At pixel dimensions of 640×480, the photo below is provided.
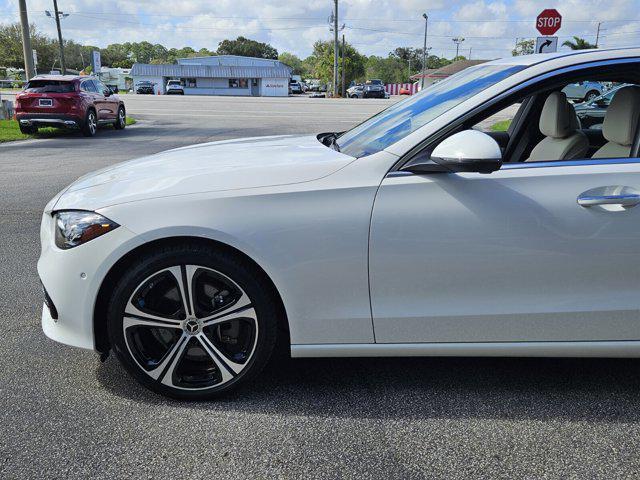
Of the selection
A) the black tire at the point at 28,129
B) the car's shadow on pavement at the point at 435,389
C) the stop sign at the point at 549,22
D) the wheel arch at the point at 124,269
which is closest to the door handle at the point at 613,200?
the car's shadow on pavement at the point at 435,389

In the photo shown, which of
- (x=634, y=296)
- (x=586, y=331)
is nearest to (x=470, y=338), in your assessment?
(x=586, y=331)

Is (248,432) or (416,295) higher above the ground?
(416,295)

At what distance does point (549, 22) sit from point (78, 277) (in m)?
11.2

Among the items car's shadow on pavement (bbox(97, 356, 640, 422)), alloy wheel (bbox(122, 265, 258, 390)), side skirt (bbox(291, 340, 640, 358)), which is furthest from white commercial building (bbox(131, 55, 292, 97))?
side skirt (bbox(291, 340, 640, 358))

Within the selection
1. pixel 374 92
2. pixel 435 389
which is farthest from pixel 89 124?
pixel 374 92

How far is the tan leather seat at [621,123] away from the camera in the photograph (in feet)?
9.98

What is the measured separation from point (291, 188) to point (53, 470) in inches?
59.8

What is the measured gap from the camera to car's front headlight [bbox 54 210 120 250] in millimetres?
2705

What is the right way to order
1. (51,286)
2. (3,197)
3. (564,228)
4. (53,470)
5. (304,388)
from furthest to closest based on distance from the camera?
(3,197) < (304,388) < (51,286) < (564,228) < (53,470)

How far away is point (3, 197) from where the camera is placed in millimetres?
7961

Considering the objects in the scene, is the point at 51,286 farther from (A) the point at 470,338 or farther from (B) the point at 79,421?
(A) the point at 470,338

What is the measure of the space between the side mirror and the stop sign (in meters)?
10.2

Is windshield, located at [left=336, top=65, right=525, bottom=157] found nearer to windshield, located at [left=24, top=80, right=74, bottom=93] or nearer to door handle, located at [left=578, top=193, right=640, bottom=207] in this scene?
door handle, located at [left=578, top=193, right=640, bottom=207]

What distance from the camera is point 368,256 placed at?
265 centimetres
